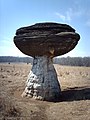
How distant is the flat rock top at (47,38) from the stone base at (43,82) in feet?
1.83

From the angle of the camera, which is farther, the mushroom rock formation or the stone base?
the stone base

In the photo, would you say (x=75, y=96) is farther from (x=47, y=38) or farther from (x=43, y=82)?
(x=47, y=38)

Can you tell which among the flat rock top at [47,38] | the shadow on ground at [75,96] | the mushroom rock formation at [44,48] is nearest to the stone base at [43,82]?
the mushroom rock formation at [44,48]

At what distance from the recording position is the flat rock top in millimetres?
13008

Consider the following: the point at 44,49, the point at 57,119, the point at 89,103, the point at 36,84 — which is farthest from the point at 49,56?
the point at 57,119

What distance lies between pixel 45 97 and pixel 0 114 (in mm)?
4780

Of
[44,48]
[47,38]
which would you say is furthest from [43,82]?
[47,38]

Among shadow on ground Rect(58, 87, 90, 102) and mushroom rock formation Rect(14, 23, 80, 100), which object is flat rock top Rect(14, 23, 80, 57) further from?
shadow on ground Rect(58, 87, 90, 102)

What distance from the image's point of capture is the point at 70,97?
13.3m

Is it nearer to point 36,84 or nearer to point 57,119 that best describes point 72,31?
point 36,84

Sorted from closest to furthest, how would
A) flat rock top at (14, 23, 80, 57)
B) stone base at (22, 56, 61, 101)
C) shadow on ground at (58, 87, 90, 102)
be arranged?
shadow on ground at (58, 87, 90, 102) < flat rock top at (14, 23, 80, 57) < stone base at (22, 56, 61, 101)

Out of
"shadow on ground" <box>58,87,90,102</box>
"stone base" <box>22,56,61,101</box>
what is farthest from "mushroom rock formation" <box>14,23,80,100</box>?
"shadow on ground" <box>58,87,90,102</box>

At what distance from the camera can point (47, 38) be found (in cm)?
1302

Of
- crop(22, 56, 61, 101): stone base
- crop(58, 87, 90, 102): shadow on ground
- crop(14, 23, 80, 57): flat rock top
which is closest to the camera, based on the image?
crop(58, 87, 90, 102): shadow on ground
